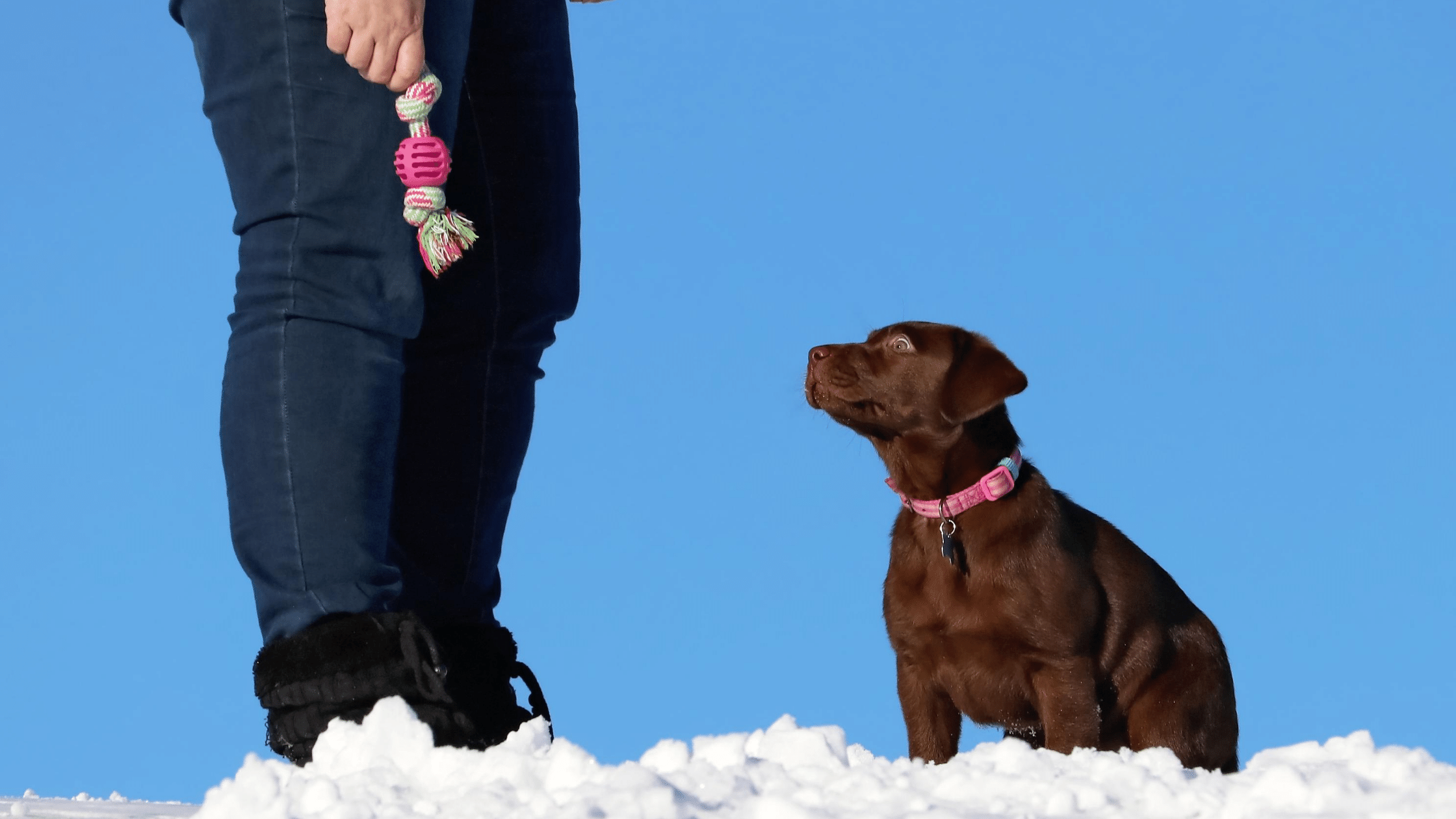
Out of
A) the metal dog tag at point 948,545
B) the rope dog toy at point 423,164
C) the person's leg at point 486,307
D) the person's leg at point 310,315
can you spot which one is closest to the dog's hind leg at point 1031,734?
the metal dog tag at point 948,545

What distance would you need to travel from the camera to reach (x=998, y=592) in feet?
Result: 9.16

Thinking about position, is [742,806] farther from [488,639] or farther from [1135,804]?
[488,639]

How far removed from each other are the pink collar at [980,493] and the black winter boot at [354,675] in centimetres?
127

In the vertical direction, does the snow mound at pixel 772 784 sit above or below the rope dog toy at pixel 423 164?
below

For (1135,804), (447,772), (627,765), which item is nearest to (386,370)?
(447,772)

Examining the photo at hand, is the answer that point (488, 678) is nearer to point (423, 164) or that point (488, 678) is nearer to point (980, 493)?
point (423, 164)

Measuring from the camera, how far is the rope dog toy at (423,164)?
1.92 meters

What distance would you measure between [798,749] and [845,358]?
1375mm

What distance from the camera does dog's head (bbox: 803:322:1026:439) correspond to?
291 cm

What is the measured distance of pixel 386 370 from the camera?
6.41 ft

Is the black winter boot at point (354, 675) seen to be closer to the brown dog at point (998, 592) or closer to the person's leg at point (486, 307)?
the person's leg at point (486, 307)

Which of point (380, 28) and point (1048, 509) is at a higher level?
point (380, 28)

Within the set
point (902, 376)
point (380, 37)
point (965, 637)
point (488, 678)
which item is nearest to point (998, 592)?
point (965, 637)

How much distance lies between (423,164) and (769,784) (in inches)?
38.5
